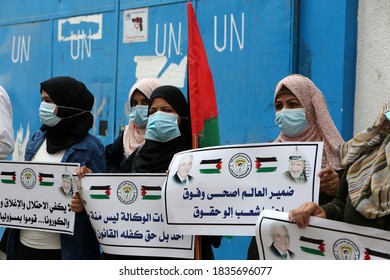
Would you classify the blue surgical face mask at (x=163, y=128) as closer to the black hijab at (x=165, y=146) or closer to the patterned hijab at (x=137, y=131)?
the black hijab at (x=165, y=146)

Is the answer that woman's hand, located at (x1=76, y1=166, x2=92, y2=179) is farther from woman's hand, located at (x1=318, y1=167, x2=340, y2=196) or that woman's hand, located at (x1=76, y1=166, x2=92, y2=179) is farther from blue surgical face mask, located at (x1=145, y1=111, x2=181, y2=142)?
woman's hand, located at (x1=318, y1=167, x2=340, y2=196)

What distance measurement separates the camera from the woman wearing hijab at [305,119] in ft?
12.3

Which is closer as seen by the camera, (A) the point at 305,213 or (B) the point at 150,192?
(A) the point at 305,213

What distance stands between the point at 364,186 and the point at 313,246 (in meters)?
0.39

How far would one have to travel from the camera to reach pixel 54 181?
14.2 ft

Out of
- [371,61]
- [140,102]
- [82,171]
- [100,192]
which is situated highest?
[371,61]

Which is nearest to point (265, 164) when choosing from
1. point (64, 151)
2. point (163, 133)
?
point (163, 133)

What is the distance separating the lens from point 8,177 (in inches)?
179

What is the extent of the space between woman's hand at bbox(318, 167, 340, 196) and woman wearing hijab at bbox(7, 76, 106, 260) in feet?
4.80

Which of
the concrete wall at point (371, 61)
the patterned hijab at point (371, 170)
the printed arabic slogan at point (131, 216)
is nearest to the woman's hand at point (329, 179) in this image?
the patterned hijab at point (371, 170)

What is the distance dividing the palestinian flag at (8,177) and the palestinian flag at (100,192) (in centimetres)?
62

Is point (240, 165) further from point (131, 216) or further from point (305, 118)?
point (131, 216)

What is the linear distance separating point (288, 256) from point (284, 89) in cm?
97
